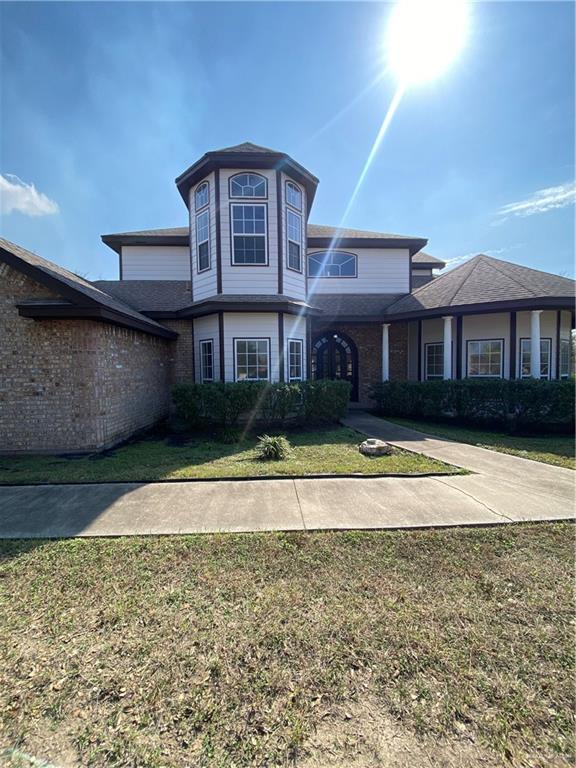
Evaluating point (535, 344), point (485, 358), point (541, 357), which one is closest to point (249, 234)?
point (485, 358)

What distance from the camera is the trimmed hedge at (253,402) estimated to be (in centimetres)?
932

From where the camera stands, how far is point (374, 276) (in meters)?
15.3

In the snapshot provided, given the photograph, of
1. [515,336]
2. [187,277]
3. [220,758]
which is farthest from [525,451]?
[187,277]

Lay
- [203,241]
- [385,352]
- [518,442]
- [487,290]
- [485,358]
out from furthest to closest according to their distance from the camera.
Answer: [385,352] → [485,358] → [487,290] → [203,241] → [518,442]

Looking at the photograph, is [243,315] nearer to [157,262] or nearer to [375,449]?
[375,449]

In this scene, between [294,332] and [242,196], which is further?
[294,332]

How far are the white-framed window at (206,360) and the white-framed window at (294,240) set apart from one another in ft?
12.0

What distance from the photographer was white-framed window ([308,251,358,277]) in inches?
598

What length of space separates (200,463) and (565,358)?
13644 mm

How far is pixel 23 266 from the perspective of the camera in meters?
7.11

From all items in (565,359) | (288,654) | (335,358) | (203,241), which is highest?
(203,241)

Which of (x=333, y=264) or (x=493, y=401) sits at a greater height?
(x=333, y=264)

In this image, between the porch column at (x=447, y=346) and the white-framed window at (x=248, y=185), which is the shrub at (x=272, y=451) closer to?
the white-framed window at (x=248, y=185)

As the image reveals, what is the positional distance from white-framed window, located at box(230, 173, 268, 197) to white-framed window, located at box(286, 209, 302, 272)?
1012mm
